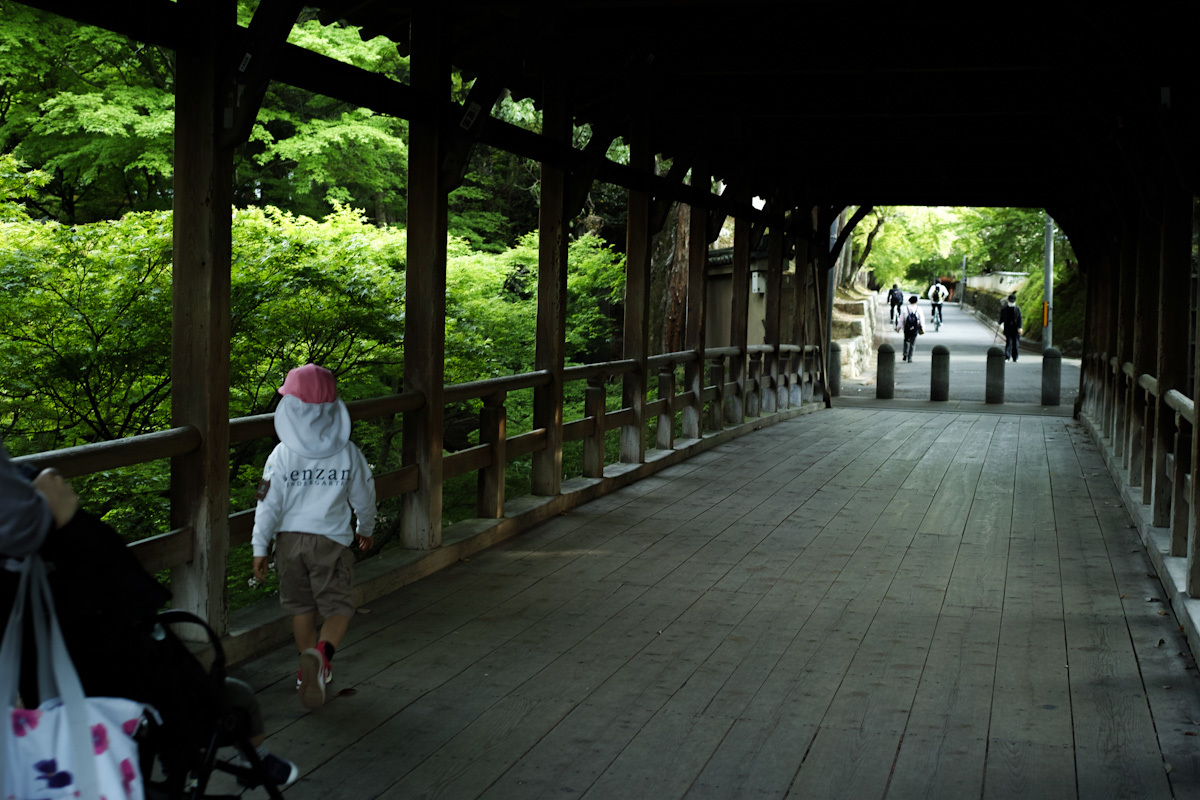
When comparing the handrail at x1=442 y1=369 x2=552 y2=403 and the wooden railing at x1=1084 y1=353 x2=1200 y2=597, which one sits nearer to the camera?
the wooden railing at x1=1084 y1=353 x2=1200 y2=597

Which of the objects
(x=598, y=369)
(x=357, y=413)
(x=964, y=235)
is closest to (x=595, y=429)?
(x=598, y=369)

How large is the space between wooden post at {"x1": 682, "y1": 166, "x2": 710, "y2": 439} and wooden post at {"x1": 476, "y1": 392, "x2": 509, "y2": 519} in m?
4.40

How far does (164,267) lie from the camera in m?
8.90

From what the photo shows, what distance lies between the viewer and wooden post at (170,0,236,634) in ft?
13.3

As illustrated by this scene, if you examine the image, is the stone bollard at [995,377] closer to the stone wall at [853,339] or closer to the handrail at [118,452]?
the stone wall at [853,339]

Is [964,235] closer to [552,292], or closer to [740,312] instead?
[740,312]

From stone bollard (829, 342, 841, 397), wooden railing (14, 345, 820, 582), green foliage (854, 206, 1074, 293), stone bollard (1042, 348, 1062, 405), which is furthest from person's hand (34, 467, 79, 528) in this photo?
green foliage (854, 206, 1074, 293)

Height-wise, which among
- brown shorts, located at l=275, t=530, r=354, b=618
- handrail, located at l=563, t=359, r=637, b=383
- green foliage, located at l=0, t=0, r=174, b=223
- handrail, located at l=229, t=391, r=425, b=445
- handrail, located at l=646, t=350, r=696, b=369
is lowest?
brown shorts, located at l=275, t=530, r=354, b=618

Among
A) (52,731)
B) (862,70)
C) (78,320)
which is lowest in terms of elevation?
(52,731)

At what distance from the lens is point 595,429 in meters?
8.38

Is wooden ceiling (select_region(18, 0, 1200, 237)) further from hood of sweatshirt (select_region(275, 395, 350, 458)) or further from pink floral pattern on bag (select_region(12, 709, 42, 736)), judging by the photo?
pink floral pattern on bag (select_region(12, 709, 42, 736))

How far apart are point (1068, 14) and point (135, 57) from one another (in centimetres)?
1135

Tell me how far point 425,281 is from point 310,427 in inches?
81.4

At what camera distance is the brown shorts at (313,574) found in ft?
12.8
